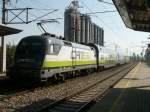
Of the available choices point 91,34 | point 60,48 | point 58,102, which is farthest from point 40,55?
point 91,34

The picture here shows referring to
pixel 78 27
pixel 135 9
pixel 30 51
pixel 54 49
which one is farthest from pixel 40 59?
pixel 78 27

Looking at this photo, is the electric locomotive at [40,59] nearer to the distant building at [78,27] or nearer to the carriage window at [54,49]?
the carriage window at [54,49]

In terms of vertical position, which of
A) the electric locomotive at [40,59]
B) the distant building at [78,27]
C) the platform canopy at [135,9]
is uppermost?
the distant building at [78,27]

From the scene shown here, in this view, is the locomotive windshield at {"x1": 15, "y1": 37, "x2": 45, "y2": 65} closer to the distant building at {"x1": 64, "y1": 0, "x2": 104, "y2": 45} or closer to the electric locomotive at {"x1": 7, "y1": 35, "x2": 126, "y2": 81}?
the electric locomotive at {"x1": 7, "y1": 35, "x2": 126, "y2": 81}

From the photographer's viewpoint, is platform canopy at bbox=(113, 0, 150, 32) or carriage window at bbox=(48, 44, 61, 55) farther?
carriage window at bbox=(48, 44, 61, 55)

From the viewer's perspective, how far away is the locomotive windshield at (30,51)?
2066cm

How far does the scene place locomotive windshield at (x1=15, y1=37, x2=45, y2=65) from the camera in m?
20.7

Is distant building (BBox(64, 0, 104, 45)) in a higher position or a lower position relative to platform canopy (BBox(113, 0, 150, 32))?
higher

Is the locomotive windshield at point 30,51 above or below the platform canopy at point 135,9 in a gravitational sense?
below

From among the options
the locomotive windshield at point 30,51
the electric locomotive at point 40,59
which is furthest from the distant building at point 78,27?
the locomotive windshield at point 30,51

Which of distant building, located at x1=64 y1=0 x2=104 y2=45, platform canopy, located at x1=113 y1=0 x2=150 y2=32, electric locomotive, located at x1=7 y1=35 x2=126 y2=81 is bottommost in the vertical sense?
electric locomotive, located at x1=7 y1=35 x2=126 y2=81

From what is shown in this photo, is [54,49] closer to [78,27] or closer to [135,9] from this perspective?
[135,9]

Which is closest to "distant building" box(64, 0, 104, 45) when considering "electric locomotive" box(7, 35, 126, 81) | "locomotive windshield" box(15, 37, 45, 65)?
"electric locomotive" box(7, 35, 126, 81)

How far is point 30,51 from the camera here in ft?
69.6
